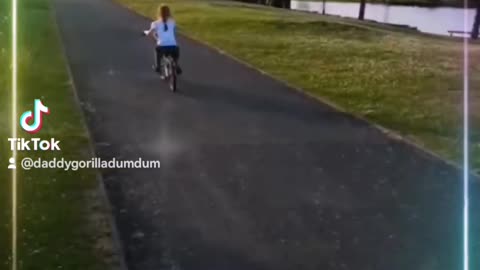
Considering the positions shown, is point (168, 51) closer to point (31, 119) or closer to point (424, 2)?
point (31, 119)

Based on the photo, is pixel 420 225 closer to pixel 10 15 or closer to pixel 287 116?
pixel 287 116

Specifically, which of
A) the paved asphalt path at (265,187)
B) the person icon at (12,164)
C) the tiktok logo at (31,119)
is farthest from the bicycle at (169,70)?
the person icon at (12,164)

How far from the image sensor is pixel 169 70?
10.3 meters

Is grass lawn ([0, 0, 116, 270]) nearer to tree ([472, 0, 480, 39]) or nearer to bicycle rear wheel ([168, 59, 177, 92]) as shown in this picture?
bicycle rear wheel ([168, 59, 177, 92])

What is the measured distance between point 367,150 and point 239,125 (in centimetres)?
153

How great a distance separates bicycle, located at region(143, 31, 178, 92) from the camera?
33.4 feet

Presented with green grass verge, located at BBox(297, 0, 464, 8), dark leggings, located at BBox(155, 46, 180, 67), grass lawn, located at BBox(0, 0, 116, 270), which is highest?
green grass verge, located at BBox(297, 0, 464, 8)

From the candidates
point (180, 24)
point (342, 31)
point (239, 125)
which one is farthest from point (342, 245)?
point (342, 31)

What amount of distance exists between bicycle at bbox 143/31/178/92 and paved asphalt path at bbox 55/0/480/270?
8.2 inches

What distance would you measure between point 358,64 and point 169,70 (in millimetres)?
4665

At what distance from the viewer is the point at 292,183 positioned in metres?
6.17

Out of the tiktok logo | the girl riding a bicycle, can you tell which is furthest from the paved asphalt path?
the girl riding a bicycle

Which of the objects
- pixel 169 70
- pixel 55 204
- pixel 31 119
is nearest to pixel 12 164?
pixel 55 204

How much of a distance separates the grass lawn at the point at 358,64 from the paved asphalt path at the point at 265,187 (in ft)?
2.54
